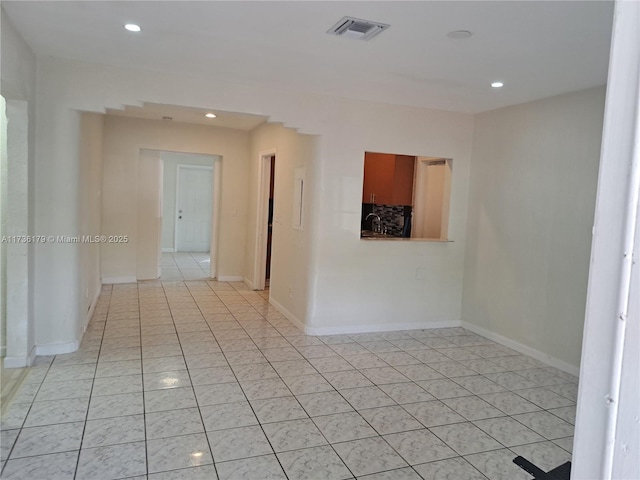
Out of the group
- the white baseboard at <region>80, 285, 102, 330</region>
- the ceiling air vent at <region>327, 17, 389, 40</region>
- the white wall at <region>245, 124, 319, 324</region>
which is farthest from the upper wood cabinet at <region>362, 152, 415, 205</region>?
the white baseboard at <region>80, 285, 102, 330</region>

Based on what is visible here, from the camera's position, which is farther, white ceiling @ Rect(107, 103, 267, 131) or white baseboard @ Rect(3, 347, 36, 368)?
white ceiling @ Rect(107, 103, 267, 131)

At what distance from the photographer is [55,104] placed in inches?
150

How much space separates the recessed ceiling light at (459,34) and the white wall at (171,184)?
830cm

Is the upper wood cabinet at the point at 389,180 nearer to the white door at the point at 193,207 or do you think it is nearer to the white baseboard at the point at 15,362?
the white baseboard at the point at 15,362

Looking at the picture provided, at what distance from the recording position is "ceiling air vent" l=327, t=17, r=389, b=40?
2.76 metres

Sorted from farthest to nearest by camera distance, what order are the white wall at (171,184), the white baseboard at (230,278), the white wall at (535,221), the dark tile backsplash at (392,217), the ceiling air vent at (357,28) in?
the white wall at (171,184), the white baseboard at (230,278), the dark tile backsplash at (392,217), the white wall at (535,221), the ceiling air vent at (357,28)

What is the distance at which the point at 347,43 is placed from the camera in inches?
123

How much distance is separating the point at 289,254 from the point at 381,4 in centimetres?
350

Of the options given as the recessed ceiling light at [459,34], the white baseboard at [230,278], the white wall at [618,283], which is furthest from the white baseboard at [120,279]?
the white wall at [618,283]

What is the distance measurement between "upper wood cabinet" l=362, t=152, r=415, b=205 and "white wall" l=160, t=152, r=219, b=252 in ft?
15.9

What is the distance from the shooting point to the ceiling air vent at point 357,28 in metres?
2.76

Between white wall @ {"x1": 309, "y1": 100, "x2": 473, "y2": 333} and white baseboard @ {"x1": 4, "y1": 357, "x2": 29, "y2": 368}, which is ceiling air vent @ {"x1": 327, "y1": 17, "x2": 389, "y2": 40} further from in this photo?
white baseboard @ {"x1": 4, "y1": 357, "x2": 29, "y2": 368}

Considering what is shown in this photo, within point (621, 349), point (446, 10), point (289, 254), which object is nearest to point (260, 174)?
point (289, 254)

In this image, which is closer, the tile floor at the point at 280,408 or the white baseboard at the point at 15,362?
the tile floor at the point at 280,408
